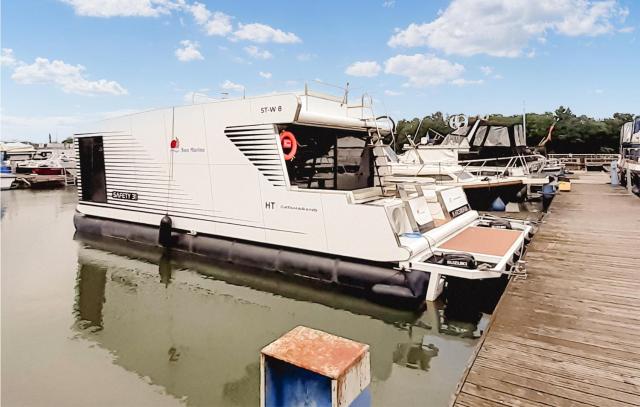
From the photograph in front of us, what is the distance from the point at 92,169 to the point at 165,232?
3717 mm

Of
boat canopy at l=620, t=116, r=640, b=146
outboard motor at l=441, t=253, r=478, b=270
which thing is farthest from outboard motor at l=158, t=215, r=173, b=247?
boat canopy at l=620, t=116, r=640, b=146

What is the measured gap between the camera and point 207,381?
14.2ft

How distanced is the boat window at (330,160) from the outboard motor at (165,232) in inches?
124

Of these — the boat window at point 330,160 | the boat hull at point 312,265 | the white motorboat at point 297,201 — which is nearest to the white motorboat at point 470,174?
the boat window at point 330,160

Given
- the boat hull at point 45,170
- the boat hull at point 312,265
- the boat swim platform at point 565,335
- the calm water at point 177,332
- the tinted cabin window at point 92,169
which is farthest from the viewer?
the boat hull at point 45,170

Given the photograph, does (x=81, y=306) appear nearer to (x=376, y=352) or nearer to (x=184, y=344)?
(x=184, y=344)

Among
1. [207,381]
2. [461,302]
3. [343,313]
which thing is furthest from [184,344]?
[461,302]

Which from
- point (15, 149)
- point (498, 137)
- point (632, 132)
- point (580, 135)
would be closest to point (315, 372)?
point (498, 137)

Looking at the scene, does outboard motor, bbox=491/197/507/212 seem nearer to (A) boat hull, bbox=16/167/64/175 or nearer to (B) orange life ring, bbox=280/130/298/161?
(B) orange life ring, bbox=280/130/298/161

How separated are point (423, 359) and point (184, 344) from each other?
2.96 metres

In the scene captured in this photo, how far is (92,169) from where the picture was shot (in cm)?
1062

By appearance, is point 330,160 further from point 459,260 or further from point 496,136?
point 496,136

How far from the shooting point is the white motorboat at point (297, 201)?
607 cm

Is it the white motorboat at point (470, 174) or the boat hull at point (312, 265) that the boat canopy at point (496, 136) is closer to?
the white motorboat at point (470, 174)
